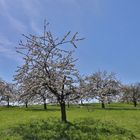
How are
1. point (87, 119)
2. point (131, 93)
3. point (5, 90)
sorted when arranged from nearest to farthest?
point (87, 119)
point (5, 90)
point (131, 93)

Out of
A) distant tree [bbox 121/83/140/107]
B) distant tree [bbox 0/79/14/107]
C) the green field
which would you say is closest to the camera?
the green field

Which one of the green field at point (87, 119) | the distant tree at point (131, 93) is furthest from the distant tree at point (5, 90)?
the green field at point (87, 119)

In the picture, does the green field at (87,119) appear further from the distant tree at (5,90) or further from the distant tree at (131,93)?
the distant tree at (131,93)

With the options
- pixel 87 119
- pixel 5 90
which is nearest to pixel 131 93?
pixel 5 90

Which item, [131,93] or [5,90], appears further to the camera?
[131,93]

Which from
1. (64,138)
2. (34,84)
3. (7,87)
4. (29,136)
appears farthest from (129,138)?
(7,87)

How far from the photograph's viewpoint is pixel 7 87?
11019 cm

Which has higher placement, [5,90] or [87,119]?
[5,90]

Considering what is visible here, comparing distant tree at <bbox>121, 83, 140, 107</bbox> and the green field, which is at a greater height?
distant tree at <bbox>121, 83, 140, 107</bbox>

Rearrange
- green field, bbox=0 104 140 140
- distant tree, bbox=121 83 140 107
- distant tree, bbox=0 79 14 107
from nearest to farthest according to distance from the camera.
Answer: green field, bbox=0 104 140 140
distant tree, bbox=0 79 14 107
distant tree, bbox=121 83 140 107

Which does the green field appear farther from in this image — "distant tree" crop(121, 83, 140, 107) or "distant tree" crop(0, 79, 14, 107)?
"distant tree" crop(121, 83, 140, 107)

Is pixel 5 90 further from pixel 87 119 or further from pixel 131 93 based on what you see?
pixel 87 119

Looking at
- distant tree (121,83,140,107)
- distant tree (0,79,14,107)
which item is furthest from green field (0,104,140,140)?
distant tree (121,83,140,107)

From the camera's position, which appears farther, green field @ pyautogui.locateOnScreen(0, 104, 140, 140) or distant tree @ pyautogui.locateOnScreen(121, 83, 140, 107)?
distant tree @ pyautogui.locateOnScreen(121, 83, 140, 107)
